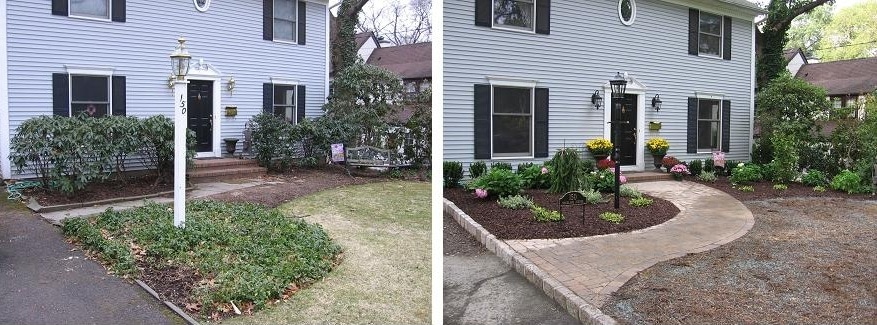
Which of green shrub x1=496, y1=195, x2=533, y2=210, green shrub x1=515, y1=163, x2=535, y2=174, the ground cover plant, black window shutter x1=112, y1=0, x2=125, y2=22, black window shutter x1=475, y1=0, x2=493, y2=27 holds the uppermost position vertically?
black window shutter x1=112, y1=0, x2=125, y2=22

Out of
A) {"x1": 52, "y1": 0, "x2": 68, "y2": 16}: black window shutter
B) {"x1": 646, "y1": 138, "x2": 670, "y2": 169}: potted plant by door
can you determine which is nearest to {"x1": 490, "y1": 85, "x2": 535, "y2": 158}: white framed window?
{"x1": 646, "y1": 138, "x2": 670, "y2": 169}: potted plant by door

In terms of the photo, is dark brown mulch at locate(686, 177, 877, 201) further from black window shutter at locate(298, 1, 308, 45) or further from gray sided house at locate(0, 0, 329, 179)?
black window shutter at locate(298, 1, 308, 45)

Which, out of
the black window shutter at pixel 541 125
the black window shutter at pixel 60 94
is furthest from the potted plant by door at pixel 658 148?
the black window shutter at pixel 60 94

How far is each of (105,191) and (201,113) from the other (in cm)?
180

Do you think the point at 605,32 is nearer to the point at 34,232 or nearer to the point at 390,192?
the point at 390,192

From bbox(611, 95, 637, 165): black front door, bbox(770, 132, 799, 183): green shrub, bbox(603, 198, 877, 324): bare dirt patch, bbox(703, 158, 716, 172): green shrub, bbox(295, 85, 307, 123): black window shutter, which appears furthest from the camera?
bbox(295, 85, 307, 123): black window shutter

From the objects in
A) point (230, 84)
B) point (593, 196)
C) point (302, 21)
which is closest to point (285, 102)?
point (230, 84)

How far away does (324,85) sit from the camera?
8516mm

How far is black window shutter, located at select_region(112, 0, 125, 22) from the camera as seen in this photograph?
6.07 meters

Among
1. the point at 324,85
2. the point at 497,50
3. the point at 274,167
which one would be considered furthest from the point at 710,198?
the point at 324,85

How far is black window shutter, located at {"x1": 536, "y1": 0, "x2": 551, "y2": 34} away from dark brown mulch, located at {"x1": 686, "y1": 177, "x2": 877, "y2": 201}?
1.26 meters

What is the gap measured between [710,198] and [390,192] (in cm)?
208

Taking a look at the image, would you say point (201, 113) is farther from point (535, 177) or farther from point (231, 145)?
point (535, 177)

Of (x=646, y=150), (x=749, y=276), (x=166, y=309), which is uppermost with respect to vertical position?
(x=646, y=150)
